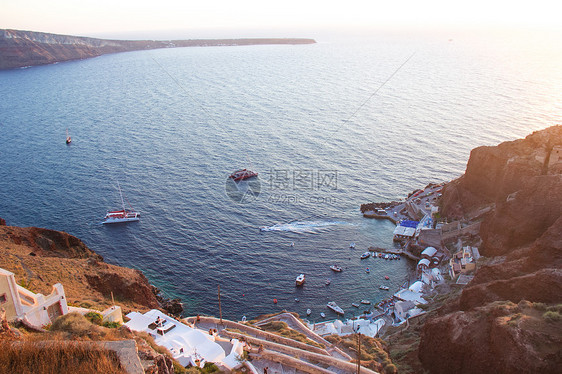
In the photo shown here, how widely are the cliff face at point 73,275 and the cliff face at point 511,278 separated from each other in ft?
95.7

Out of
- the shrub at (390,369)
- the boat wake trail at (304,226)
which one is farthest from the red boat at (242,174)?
the shrub at (390,369)

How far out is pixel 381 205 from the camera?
72.7 meters

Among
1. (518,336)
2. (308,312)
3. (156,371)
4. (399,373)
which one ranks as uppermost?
(156,371)

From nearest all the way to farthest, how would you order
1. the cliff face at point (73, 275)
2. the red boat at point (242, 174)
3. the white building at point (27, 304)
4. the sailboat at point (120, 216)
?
1. the white building at point (27, 304)
2. the cliff face at point (73, 275)
3. the sailboat at point (120, 216)
4. the red boat at point (242, 174)

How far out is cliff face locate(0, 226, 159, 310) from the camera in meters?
41.5

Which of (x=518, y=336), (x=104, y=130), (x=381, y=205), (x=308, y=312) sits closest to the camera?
(x=518, y=336)

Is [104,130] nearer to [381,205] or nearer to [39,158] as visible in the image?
[39,158]

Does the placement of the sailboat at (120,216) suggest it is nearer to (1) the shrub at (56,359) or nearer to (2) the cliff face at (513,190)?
(2) the cliff face at (513,190)

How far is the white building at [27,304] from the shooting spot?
25859 millimetres

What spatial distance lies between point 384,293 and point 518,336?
85.5 feet

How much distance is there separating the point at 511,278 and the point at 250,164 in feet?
200

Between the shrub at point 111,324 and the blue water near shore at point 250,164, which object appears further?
the blue water near shore at point 250,164

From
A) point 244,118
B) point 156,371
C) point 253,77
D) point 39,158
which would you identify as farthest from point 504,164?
point 253,77

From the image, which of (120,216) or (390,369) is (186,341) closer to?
(390,369)
